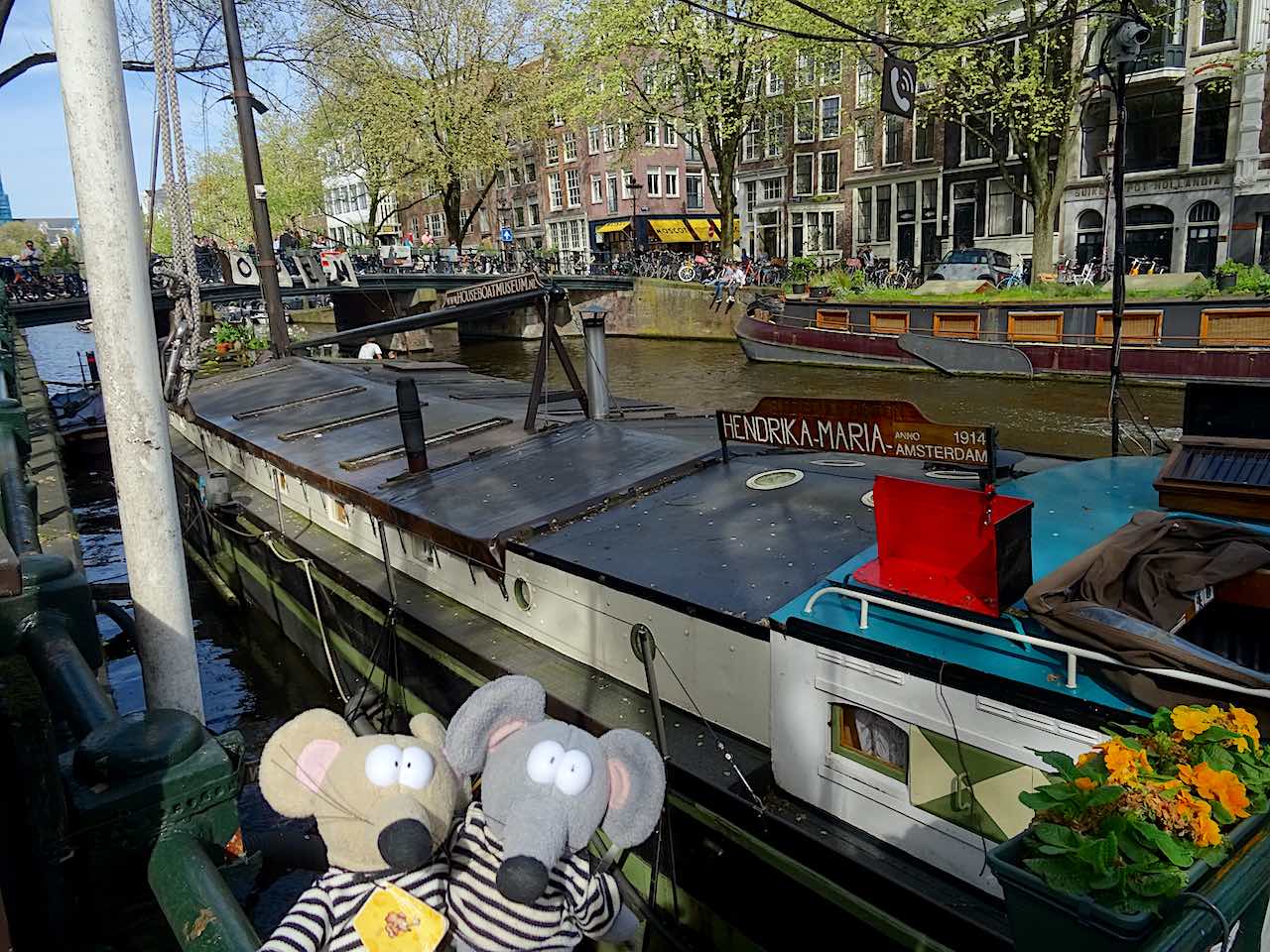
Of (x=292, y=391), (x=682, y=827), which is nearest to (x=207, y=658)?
(x=292, y=391)

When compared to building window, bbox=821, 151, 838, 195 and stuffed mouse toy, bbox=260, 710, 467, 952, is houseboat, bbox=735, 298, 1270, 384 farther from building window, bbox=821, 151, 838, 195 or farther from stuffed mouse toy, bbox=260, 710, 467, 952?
building window, bbox=821, 151, 838, 195

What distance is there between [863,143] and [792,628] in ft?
140

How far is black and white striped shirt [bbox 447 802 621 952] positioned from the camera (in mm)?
2799

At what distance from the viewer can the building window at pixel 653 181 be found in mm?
56569

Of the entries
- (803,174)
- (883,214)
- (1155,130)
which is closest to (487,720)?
(1155,130)

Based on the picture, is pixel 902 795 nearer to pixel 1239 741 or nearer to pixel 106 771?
pixel 1239 741

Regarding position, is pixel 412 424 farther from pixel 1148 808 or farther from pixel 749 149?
pixel 749 149

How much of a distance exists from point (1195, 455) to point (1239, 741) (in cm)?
342

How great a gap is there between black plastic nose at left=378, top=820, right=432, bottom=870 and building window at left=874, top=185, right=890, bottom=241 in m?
43.9

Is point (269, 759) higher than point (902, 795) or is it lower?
higher

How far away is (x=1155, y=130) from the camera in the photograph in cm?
3291

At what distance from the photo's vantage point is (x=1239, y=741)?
2648 mm

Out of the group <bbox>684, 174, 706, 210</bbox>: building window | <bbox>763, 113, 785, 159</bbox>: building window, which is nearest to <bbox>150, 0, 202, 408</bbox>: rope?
<bbox>763, 113, 785, 159</bbox>: building window

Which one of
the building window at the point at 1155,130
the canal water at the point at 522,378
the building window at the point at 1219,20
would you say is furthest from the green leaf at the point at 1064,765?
the building window at the point at 1219,20
